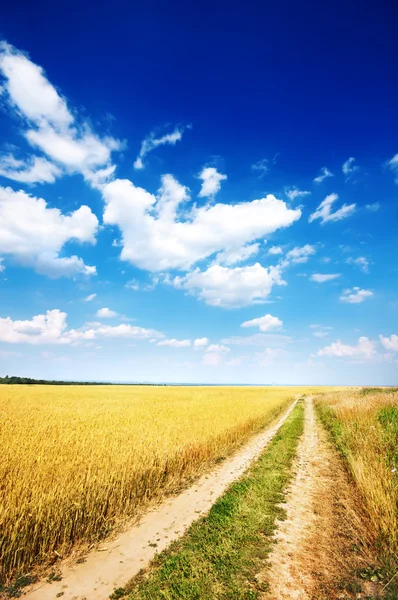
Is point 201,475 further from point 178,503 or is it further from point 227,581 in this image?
point 227,581

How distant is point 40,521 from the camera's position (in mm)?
5477

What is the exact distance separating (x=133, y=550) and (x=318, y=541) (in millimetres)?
3809

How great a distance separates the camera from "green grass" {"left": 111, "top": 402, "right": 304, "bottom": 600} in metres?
4.50

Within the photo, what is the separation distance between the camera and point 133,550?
5707 mm

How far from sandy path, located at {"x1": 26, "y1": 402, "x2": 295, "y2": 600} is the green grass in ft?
0.95

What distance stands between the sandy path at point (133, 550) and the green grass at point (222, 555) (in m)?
0.29

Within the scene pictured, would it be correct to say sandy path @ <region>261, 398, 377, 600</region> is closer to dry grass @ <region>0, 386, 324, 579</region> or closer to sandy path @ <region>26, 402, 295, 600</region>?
sandy path @ <region>26, 402, 295, 600</region>

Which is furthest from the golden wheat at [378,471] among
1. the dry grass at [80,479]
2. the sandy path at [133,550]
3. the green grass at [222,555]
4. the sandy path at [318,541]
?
the dry grass at [80,479]

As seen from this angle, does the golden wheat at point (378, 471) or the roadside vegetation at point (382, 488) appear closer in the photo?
the roadside vegetation at point (382, 488)

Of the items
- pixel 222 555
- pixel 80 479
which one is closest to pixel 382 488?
pixel 222 555

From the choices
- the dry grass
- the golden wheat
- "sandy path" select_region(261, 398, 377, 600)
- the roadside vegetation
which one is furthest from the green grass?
the golden wheat

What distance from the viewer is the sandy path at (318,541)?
4.65 meters

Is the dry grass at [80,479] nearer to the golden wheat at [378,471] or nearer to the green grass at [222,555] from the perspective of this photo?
the green grass at [222,555]

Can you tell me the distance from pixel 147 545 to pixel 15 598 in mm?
2330
